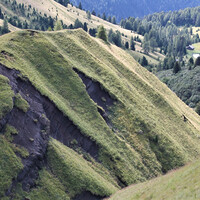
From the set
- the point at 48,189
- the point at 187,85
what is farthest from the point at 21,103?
the point at 187,85

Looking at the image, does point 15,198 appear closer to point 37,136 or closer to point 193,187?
point 37,136

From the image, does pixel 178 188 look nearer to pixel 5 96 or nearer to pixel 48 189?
pixel 48 189

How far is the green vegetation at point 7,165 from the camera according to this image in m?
30.4

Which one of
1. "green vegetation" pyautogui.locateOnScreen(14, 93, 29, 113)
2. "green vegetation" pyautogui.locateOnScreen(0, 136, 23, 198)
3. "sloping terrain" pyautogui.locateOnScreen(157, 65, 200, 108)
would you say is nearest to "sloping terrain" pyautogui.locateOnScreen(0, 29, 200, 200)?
"green vegetation" pyautogui.locateOnScreen(14, 93, 29, 113)

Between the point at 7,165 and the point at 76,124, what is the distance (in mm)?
14007

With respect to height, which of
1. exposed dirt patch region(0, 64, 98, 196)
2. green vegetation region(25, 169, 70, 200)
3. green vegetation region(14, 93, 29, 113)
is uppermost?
green vegetation region(14, 93, 29, 113)

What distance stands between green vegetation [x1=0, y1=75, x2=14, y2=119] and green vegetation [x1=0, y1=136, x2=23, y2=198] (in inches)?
134

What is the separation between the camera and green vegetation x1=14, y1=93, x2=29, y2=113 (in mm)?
36881

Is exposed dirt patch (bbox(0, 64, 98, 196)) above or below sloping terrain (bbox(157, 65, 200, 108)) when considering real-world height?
below

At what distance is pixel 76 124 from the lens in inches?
1711

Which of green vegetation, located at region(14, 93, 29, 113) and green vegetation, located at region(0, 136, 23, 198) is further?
green vegetation, located at region(14, 93, 29, 113)

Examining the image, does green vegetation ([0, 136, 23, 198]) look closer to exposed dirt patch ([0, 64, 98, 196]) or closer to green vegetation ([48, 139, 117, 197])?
exposed dirt patch ([0, 64, 98, 196])

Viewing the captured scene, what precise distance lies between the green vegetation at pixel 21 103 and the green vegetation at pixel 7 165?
5177 mm

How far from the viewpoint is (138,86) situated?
212ft
